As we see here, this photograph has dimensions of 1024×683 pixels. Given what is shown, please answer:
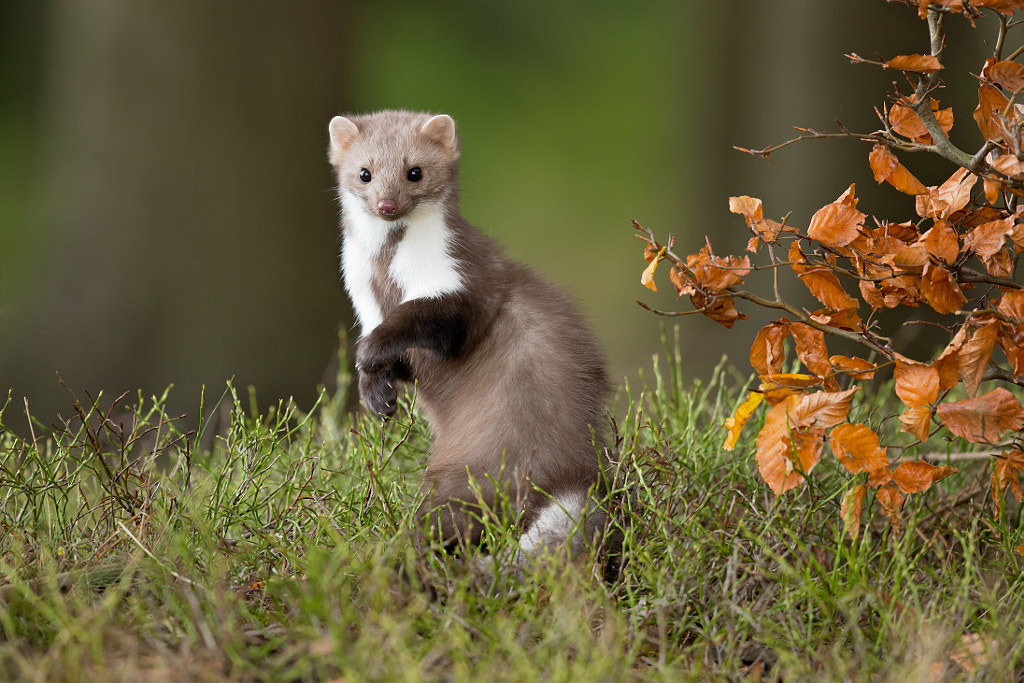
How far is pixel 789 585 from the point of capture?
3.18 metres

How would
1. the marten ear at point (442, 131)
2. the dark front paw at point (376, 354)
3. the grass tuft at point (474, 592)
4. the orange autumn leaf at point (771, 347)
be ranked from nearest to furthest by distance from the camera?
the grass tuft at point (474, 592) → the orange autumn leaf at point (771, 347) → the dark front paw at point (376, 354) → the marten ear at point (442, 131)

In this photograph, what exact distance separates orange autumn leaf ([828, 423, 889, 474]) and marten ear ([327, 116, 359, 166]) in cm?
235

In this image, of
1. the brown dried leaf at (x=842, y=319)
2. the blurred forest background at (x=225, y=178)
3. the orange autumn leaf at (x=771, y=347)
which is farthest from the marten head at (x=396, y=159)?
the blurred forest background at (x=225, y=178)

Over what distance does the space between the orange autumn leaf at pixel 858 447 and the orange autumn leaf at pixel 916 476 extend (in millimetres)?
102

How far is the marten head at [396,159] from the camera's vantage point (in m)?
4.16

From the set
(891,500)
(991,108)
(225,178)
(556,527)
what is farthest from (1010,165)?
(225,178)

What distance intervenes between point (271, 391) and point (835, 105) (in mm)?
4640

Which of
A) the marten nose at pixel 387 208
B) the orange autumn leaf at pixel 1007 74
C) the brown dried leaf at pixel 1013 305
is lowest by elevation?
the brown dried leaf at pixel 1013 305

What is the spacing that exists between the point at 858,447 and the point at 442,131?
217 centimetres

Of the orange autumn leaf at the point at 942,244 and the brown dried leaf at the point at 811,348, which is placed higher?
the orange autumn leaf at the point at 942,244

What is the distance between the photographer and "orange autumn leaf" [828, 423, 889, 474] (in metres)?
3.11

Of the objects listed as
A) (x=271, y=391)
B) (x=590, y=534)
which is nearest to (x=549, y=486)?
(x=590, y=534)

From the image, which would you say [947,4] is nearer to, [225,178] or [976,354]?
[976,354]

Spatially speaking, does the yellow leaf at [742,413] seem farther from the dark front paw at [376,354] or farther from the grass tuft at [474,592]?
the dark front paw at [376,354]
